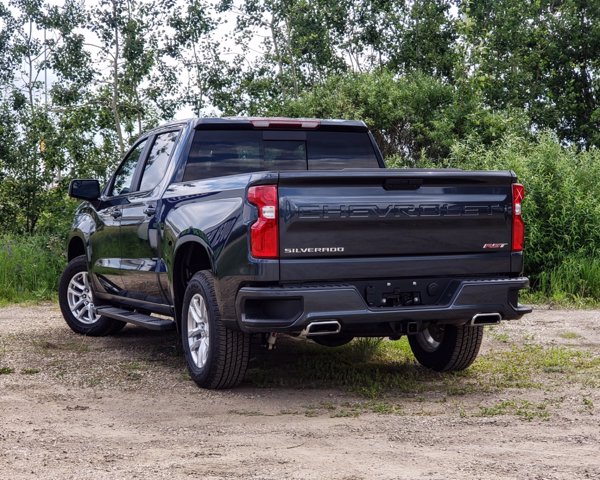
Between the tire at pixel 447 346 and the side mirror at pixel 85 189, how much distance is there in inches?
122

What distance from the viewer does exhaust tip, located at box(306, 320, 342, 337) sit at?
6.16 metres

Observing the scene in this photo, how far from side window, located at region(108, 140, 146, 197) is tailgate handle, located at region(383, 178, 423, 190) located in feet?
9.65

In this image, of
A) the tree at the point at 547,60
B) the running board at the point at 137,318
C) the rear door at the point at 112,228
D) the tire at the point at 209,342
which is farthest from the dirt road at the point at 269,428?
the tree at the point at 547,60

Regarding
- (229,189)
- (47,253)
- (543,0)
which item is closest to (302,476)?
(229,189)

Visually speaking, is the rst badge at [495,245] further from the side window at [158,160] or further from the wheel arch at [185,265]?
the side window at [158,160]

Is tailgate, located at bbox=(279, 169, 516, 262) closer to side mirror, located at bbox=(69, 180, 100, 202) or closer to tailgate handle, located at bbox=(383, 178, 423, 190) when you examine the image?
tailgate handle, located at bbox=(383, 178, 423, 190)

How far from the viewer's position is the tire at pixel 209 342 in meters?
6.63

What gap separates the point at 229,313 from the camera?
6.45 meters

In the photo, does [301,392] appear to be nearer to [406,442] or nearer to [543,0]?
[406,442]

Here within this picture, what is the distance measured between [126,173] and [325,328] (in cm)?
339

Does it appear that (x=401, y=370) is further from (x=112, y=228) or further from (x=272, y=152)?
(x=112, y=228)

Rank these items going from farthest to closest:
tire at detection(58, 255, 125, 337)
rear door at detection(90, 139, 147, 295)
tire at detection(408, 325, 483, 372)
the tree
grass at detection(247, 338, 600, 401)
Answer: the tree → tire at detection(58, 255, 125, 337) → rear door at detection(90, 139, 147, 295) → tire at detection(408, 325, 483, 372) → grass at detection(247, 338, 600, 401)

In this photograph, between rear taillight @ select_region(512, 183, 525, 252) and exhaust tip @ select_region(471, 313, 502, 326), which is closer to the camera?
exhaust tip @ select_region(471, 313, 502, 326)

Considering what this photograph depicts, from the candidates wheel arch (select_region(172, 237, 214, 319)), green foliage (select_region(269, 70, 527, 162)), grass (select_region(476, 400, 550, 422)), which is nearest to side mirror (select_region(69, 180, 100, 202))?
wheel arch (select_region(172, 237, 214, 319))
